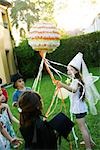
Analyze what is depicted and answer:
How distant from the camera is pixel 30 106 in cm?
315

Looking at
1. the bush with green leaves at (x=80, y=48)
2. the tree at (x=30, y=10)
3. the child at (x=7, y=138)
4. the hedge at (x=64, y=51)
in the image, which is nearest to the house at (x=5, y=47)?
the hedge at (x=64, y=51)

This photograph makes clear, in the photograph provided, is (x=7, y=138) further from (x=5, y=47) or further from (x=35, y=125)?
(x=5, y=47)

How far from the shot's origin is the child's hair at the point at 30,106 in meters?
3.15

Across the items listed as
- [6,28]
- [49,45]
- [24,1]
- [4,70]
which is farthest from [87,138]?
[24,1]

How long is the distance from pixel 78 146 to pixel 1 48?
14694mm

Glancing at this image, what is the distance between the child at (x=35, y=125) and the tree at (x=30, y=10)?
26644 mm

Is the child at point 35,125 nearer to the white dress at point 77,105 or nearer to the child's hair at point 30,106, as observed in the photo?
the child's hair at point 30,106

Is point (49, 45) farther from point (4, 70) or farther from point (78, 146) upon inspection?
point (4, 70)

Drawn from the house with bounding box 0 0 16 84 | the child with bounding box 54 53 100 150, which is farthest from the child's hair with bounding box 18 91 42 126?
the house with bounding box 0 0 16 84

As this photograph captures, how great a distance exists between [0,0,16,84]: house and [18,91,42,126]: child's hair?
16123 millimetres

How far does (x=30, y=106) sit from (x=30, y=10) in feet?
93.6

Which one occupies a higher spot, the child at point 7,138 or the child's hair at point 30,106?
the child's hair at point 30,106

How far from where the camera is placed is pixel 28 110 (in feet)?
10.4

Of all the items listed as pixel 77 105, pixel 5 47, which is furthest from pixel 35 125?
pixel 5 47
